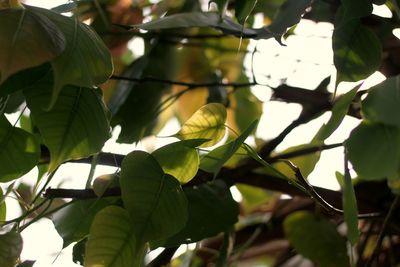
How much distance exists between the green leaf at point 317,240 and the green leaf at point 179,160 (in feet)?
0.66

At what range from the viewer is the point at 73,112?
1.21 ft

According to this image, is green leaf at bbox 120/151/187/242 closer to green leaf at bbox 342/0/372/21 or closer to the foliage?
the foliage

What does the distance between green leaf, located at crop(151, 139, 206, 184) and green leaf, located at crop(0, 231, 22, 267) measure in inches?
3.3

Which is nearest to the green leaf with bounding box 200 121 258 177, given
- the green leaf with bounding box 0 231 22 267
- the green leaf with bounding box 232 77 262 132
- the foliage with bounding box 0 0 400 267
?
the foliage with bounding box 0 0 400 267

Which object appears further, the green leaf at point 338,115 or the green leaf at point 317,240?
the green leaf at point 317,240

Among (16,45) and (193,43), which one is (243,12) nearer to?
(16,45)

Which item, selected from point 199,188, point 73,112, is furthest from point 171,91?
point 73,112

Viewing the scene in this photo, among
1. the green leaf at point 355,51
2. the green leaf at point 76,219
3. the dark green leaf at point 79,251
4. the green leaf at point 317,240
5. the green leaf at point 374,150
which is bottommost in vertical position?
the green leaf at point 317,240

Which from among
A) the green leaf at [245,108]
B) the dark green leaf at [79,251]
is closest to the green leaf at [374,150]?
the dark green leaf at [79,251]

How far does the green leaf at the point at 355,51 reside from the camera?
1.23 feet

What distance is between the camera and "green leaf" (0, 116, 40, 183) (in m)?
0.39

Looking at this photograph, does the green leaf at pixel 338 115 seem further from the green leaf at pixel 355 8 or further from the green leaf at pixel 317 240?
the green leaf at pixel 317 240

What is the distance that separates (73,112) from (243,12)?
10cm

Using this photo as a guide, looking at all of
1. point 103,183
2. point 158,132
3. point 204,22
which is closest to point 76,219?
point 103,183
